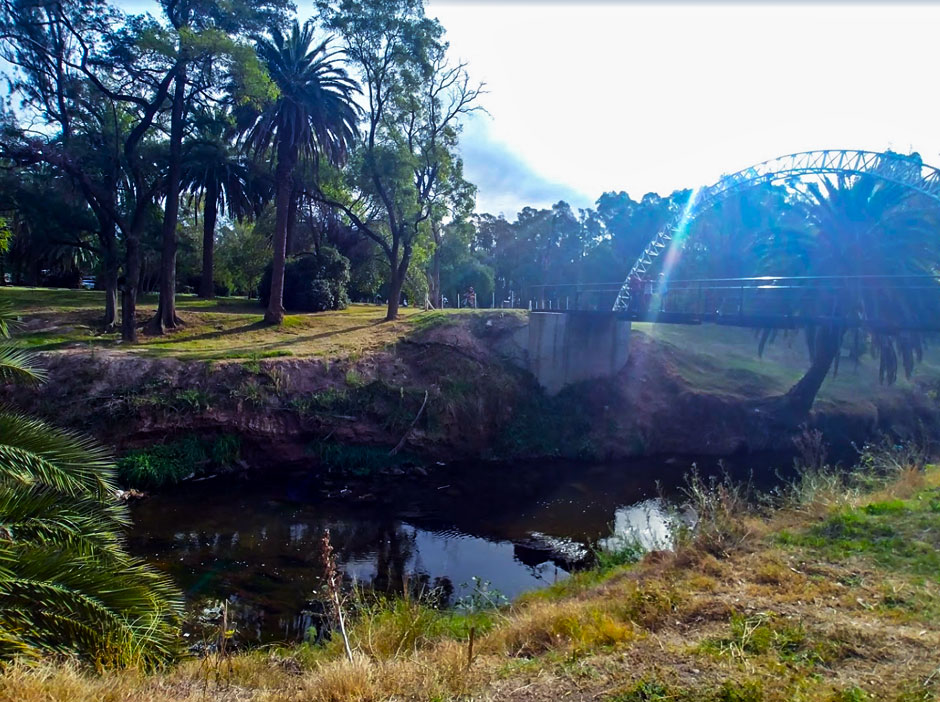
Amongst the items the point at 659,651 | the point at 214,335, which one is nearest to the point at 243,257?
the point at 214,335

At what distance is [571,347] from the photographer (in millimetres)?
26062

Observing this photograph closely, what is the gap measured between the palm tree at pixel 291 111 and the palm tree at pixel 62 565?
776 inches

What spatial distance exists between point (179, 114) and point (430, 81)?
9857 millimetres

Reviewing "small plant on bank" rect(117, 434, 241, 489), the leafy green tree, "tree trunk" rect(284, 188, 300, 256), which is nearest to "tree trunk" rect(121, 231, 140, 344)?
"small plant on bank" rect(117, 434, 241, 489)

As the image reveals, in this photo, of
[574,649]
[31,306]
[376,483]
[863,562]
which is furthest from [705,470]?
[31,306]

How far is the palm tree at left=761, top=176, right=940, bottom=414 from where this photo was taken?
2050 centimetres

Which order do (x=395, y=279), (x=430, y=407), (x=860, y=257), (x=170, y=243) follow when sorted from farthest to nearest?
(x=395, y=279)
(x=170, y=243)
(x=860, y=257)
(x=430, y=407)

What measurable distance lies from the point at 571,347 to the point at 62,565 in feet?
72.3

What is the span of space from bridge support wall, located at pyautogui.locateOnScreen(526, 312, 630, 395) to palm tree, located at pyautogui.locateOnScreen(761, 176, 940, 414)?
6.94 meters

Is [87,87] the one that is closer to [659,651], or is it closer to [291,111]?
[291,111]

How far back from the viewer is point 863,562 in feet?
24.5

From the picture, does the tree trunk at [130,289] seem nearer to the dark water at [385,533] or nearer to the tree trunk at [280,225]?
the tree trunk at [280,225]

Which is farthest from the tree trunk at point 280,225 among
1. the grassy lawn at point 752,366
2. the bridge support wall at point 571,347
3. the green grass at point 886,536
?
the green grass at point 886,536

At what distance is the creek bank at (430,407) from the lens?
18094 mm
